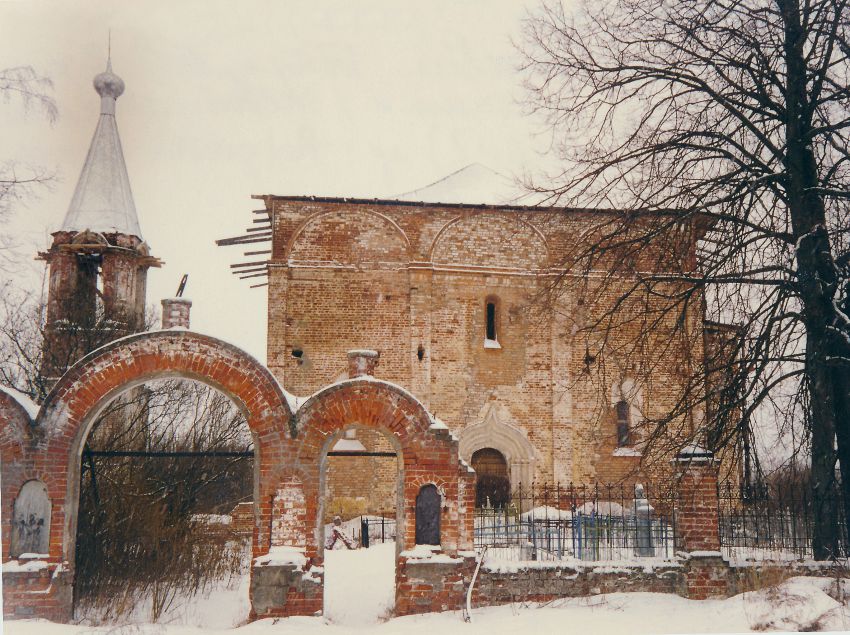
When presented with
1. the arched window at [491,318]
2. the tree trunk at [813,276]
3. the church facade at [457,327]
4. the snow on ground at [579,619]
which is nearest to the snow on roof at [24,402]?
the snow on ground at [579,619]

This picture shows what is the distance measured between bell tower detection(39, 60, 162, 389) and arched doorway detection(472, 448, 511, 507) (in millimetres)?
7927

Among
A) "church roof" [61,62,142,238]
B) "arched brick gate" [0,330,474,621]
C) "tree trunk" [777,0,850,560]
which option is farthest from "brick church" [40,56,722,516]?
"arched brick gate" [0,330,474,621]

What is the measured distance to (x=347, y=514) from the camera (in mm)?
15305

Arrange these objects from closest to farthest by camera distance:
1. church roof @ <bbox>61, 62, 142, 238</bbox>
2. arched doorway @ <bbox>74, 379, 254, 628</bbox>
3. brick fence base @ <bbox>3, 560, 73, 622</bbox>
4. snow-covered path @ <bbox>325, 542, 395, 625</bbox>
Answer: brick fence base @ <bbox>3, 560, 73, 622</bbox> < snow-covered path @ <bbox>325, 542, 395, 625</bbox> < arched doorway @ <bbox>74, 379, 254, 628</bbox> < church roof @ <bbox>61, 62, 142, 238</bbox>

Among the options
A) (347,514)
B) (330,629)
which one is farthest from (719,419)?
(347,514)

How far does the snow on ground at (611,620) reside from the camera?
746 centimetres

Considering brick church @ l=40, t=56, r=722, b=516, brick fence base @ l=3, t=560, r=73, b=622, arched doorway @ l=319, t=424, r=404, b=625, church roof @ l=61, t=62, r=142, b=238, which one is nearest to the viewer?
brick fence base @ l=3, t=560, r=73, b=622

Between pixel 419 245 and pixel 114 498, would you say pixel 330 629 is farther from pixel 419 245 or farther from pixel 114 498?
pixel 419 245

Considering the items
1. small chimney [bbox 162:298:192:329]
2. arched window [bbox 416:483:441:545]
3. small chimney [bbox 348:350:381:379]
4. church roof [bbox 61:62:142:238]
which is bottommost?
arched window [bbox 416:483:441:545]

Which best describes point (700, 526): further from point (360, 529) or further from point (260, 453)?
point (360, 529)

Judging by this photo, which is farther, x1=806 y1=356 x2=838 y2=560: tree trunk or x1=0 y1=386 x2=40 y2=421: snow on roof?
x1=806 y1=356 x2=838 y2=560: tree trunk

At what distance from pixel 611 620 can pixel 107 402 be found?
19.1ft

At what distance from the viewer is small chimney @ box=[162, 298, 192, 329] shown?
8.20 m

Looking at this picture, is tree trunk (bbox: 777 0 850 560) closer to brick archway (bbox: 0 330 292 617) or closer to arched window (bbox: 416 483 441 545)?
arched window (bbox: 416 483 441 545)
